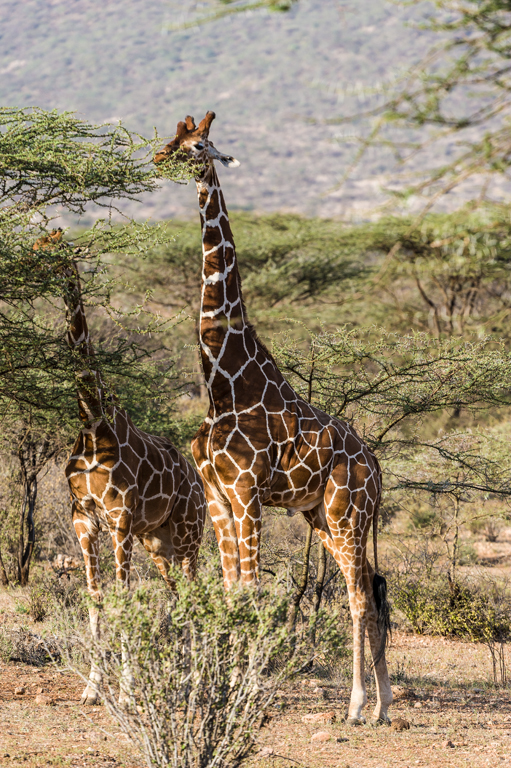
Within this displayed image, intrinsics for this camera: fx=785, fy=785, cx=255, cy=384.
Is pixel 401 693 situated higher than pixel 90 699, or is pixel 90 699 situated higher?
pixel 90 699

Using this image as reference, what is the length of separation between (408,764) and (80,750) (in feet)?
7.83

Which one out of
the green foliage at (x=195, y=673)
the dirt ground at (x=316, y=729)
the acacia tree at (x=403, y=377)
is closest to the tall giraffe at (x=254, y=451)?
the dirt ground at (x=316, y=729)

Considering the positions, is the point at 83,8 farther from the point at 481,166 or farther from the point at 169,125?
the point at 481,166

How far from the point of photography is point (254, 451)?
21.8 ft

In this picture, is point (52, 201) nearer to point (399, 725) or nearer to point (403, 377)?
point (403, 377)

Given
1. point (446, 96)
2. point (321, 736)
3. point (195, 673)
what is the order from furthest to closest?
→ point (321, 736)
point (195, 673)
point (446, 96)

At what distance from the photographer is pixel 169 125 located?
115 m

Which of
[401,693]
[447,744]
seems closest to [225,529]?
[447,744]

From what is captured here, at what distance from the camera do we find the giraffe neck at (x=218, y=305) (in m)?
6.93

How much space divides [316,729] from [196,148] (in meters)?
5.06

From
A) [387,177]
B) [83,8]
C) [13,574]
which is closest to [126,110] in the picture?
[83,8]

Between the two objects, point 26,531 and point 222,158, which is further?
point 26,531

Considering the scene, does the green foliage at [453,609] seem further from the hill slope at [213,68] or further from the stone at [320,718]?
the hill slope at [213,68]

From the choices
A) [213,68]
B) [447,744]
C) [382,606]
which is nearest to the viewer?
[447,744]
